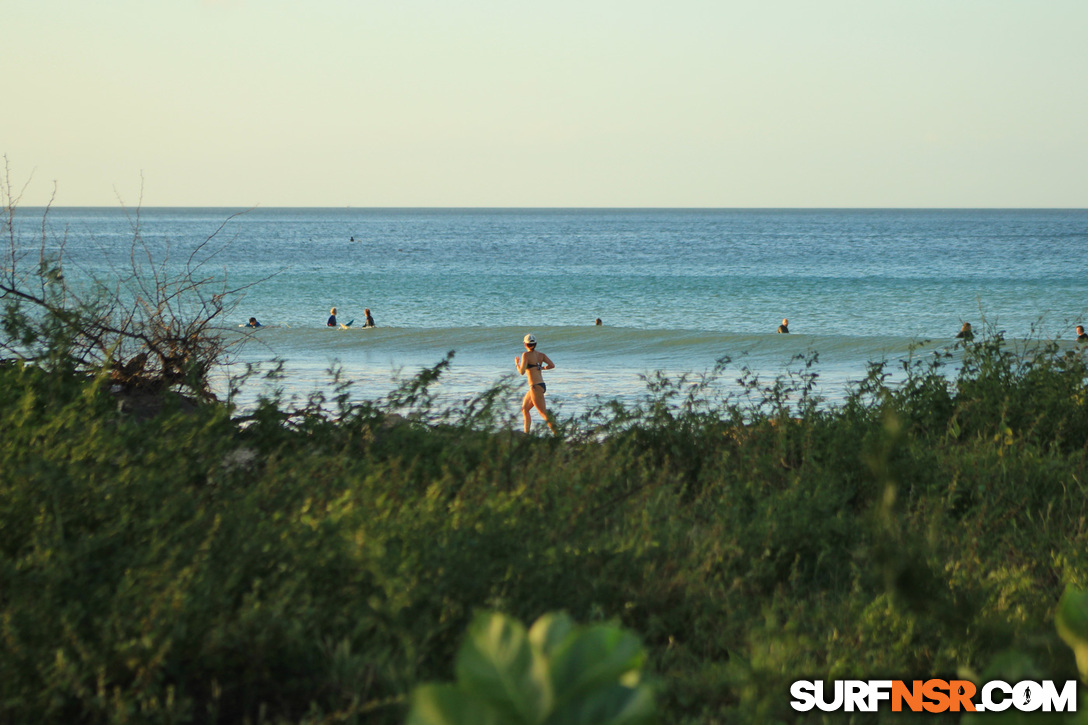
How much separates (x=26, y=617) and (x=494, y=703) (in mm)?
Result: 2551

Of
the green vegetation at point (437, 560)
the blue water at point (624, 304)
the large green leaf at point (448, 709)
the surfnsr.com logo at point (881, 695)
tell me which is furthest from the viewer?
the blue water at point (624, 304)

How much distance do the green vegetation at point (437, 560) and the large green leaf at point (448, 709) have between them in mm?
345

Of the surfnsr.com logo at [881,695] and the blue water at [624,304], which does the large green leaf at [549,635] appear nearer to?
the surfnsr.com logo at [881,695]

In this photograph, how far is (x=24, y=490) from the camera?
135 inches

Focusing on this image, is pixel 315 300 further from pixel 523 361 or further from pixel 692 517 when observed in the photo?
pixel 692 517

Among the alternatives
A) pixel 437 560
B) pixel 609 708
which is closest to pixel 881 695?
pixel 437 560

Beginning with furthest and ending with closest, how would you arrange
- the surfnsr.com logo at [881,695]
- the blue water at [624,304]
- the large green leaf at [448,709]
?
the blue water at [624,304], the surfnsr.com logo at [881,695], the large green leaf at [448,709]

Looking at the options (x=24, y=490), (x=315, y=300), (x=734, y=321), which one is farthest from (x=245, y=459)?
(x=315, y=300)

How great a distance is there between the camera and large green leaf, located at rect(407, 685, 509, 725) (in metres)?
0.57

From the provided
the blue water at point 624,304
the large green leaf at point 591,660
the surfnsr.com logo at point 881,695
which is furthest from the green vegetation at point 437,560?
the blue water at point 624,304

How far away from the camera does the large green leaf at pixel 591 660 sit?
59cm

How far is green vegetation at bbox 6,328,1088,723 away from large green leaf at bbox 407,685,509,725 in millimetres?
345

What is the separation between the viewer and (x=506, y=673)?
590 mm

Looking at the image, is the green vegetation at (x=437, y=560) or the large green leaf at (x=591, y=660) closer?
the large green leaf at (x=591, y=660)
